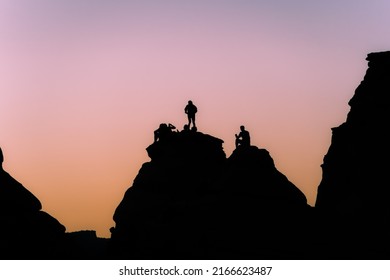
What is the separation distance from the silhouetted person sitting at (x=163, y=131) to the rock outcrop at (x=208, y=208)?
535mm

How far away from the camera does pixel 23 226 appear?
65000 mm

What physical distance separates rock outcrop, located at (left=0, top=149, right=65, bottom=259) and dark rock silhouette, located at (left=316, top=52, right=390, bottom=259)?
93.7ft

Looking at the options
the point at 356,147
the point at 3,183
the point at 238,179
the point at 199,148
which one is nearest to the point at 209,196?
the point at 238,179

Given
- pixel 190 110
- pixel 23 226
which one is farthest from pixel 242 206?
pixel 23 226

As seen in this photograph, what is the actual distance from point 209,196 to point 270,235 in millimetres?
7545

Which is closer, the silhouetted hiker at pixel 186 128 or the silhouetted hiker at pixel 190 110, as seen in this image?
the silhouetted hiker at pixel 190 110

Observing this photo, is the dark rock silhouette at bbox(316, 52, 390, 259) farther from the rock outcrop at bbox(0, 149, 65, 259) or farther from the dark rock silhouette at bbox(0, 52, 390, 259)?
the rock outcrop at bbox(0, 149, 65, 259)

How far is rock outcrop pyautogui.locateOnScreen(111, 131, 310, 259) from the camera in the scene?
63.5 meters

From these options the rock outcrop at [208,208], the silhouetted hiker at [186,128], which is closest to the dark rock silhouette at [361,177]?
the rock outcrop at [208,208]

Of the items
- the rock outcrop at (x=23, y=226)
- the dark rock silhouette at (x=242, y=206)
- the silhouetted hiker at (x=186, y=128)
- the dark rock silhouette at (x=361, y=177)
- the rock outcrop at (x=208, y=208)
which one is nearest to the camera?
the rock outcrop at (x=23, y=226)

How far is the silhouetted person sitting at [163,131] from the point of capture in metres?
72.8

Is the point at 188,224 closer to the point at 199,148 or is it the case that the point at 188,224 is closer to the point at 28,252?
the point at 199,148

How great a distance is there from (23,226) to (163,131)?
18792 mm

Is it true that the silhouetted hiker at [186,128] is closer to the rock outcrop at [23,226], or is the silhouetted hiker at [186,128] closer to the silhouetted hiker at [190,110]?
the silhouetted hiker at [190,110]
